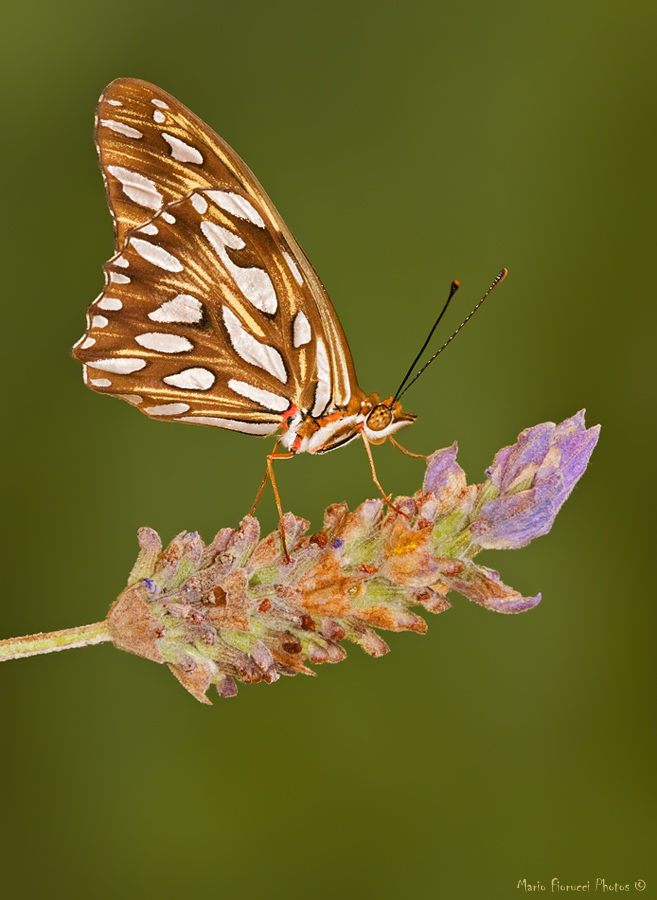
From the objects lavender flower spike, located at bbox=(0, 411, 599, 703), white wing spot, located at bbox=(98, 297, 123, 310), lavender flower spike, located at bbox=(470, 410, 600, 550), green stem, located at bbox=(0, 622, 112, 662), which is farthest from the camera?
white wing spot, located at bbox=(98, 297, 123, 310)

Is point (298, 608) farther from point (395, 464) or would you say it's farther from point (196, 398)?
point (395, 464)

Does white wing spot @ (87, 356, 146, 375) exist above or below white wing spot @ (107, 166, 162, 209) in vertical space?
below

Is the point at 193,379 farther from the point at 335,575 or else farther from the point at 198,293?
the point at 335,575

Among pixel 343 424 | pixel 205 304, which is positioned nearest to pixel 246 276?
pixel 205 304

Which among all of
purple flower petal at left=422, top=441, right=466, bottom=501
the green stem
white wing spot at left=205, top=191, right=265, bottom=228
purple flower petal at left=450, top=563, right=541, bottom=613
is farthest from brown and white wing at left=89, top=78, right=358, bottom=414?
the green stem

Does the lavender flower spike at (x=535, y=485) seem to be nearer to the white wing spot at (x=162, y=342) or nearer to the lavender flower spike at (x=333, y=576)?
the lavender flower spike at (x=333, y=576)

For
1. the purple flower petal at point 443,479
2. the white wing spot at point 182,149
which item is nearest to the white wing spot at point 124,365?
the white wing spot at point 182,149

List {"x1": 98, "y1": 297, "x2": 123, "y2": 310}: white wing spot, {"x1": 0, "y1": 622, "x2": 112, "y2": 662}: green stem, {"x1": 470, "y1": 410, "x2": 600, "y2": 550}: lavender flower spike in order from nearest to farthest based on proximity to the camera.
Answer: {"x1": 0, "y1": 622, "x2": 112, "y2": 662}: green stem, {"x1": 470, "y1": 410, "x2": 600, "y2": 550}: lavender flower spike, {"x1": 98, "y1": 297, "x2": 123, "y2": 310}: white wing spot

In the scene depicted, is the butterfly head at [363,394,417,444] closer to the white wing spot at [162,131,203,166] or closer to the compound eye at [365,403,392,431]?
the compound eye at [365,403,392,431]

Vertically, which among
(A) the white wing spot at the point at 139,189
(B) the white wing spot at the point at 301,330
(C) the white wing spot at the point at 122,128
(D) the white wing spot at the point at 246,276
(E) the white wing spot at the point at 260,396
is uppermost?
(C) the white wing spot at the point at 122,128
